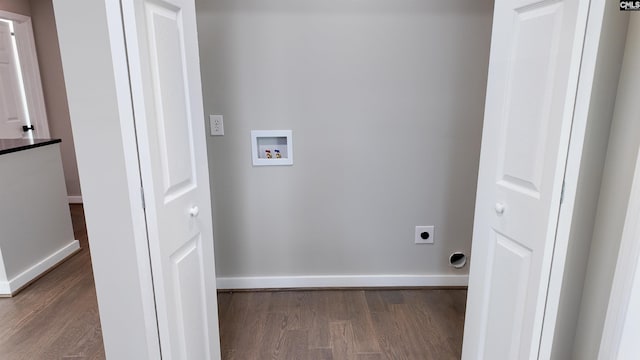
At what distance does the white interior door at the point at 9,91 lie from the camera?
375cm

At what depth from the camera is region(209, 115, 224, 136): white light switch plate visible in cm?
229

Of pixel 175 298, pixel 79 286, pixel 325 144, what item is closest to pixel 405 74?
pixel 325 144

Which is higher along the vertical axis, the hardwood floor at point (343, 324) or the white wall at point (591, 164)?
the white wall at point (591, 164)

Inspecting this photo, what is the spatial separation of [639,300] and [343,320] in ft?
5.11

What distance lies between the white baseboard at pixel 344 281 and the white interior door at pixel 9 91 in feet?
10.9

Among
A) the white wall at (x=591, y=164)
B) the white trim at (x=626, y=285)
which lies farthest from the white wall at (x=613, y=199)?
the white trim at (x=626, y=285)

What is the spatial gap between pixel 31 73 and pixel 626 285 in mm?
5423

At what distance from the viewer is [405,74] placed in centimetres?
228

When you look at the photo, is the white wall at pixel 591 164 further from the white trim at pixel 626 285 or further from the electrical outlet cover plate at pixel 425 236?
the electrical outlet cover plate at pixel 425 236

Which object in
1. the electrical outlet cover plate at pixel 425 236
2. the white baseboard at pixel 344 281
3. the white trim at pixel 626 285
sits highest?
the white trim at pixel 626 285

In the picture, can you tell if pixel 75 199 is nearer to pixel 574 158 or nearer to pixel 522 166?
pixel 522 166

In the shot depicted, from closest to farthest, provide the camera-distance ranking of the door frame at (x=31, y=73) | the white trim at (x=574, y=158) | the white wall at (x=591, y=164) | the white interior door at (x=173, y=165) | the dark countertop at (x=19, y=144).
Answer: the white trim at (x=574, y=158) < the white interior door at (x=173, y=165) < the white wall at (x=591, y=164) < the dark countertop at (x=19, y=144) < the door frame at (x=31, y=73)

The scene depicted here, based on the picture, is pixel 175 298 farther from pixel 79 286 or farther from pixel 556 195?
pixel 79 286

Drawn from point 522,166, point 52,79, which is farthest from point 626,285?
point 52,79
